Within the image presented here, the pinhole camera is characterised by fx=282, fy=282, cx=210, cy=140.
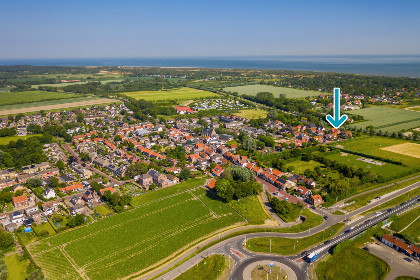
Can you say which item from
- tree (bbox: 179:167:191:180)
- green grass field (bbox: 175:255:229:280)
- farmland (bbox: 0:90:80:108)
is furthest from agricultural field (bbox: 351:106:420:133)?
farmland (bbox: 0:90:80:108)

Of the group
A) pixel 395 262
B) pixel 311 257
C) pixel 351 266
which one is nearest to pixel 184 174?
pixel 311 257

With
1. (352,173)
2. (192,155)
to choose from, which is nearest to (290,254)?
(352,173)

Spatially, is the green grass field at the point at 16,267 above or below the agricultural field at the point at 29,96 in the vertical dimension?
below

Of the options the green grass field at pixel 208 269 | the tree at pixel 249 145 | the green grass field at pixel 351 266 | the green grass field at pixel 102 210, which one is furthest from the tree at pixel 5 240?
the tree at pixel 249 145

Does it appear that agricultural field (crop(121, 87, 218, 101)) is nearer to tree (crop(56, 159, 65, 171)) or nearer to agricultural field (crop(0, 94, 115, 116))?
agricultural field (crop(0, 94, 115, 116))

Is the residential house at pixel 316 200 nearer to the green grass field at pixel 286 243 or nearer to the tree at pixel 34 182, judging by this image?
the green grass field at pixel 286 243

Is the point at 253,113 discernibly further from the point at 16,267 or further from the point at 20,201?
the point at 16,267
